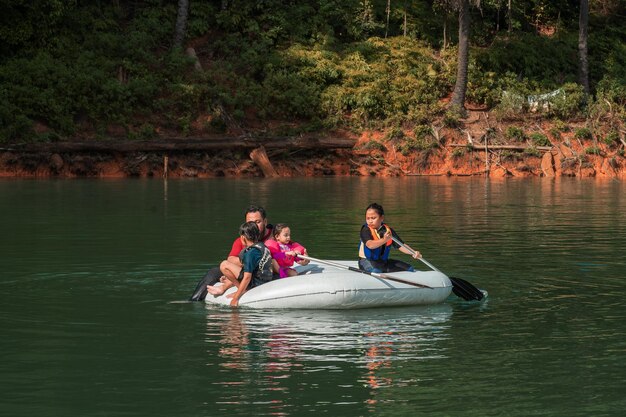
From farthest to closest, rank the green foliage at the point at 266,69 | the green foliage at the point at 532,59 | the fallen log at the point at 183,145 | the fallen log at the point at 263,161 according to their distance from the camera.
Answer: the green foliage at the point at 532,59
the green foliage at the point at 266,69
the fallen log at the point at 263,161
the fallen log at the point at 183,145

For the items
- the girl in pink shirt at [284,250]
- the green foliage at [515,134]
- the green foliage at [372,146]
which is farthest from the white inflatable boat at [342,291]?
the green foliage at [515,134]

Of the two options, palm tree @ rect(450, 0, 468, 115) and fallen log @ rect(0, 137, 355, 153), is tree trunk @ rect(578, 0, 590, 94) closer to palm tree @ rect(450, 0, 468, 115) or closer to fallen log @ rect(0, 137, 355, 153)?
palm tree @ rect(450, 0, 468, 115)

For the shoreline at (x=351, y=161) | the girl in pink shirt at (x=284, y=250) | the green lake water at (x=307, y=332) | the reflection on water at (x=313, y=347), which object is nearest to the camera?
the green lake water at (x=307, y=332)

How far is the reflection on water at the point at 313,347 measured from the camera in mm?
9789

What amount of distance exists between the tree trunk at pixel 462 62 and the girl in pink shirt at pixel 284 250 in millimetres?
32407

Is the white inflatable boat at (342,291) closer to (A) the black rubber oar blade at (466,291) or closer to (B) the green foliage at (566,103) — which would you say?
(A) the black rubber oar blade at (466,291)

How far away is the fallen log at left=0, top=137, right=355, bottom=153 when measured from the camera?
41.9 meters

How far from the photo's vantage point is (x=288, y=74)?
157 ft

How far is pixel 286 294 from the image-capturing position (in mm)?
13547

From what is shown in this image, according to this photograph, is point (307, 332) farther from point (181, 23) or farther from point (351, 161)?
point (181, 23)

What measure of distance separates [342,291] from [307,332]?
1.37 meters

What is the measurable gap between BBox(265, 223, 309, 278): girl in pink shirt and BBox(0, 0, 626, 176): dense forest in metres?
29.4

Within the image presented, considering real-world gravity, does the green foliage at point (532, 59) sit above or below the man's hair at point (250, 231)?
above

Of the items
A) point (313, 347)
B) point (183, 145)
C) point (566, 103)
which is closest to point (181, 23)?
point (183, 145)
